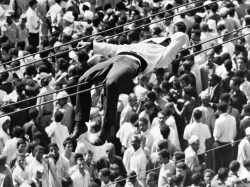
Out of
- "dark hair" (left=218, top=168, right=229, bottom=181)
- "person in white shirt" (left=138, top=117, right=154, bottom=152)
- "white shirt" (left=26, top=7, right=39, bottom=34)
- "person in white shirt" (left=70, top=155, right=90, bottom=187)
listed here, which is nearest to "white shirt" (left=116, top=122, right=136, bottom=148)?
"person in white shirt" (left=138, top=117, right=154, bottom=152)

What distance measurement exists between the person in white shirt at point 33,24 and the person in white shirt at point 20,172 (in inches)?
272

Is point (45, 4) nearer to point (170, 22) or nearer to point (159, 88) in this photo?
point (170, 22)

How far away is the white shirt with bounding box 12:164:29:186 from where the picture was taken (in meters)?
20.4

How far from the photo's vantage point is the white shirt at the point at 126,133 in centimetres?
2077

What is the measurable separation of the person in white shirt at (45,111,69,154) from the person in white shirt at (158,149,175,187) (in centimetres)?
242

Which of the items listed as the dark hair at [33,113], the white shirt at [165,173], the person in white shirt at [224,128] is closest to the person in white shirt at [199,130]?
the person in white shirt at [224,128]

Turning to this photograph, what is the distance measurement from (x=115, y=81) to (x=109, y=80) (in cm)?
11

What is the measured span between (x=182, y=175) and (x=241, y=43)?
15.8 ft

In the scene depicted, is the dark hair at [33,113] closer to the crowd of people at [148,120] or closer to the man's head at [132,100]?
the crowd of people at [148,120]

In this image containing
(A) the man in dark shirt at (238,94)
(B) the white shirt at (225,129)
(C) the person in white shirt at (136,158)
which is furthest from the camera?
(A) the man in dark shirt at (238,94)

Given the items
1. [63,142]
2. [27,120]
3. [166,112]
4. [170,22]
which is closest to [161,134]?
[166,112]

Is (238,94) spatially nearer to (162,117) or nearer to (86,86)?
(162,117)

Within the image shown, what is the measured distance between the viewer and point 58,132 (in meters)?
21.4

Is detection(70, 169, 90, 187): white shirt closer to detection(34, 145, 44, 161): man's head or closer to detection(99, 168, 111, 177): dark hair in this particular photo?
detection(99, 168, 111, 177): dark hair
